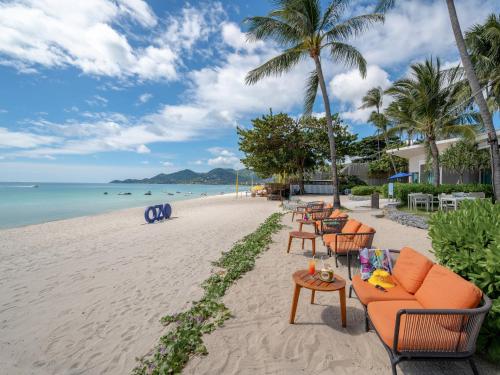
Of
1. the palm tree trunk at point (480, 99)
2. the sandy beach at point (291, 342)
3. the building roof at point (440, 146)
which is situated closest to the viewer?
the sandy beach at point (291, 342)

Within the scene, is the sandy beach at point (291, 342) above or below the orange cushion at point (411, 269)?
below

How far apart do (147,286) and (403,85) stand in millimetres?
16956

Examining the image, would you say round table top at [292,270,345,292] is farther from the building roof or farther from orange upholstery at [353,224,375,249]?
the building roof

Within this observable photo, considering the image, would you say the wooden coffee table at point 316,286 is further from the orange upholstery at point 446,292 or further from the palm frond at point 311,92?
the palm frond at point 311,92

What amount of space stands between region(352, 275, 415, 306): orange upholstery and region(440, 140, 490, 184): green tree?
14561 millimetres

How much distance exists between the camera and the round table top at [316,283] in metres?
3.21

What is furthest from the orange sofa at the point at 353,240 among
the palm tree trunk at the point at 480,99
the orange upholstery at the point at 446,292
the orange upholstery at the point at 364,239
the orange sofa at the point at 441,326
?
the palm tree trunk at the point at 480,99

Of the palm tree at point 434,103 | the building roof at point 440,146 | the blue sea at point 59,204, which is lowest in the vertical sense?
the blue sea at point 59,204

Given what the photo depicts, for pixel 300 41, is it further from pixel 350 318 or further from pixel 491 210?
pixel 350 318

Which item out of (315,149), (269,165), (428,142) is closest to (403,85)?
(428,142)

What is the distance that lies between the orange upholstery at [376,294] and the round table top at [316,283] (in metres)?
0.23

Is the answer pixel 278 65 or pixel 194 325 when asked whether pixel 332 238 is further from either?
pixel 278 65

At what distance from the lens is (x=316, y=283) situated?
3.35m

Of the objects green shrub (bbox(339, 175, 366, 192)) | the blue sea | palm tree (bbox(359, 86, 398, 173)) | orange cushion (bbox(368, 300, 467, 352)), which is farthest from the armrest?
palm tree (bbox(359, 86, 398, 173))
